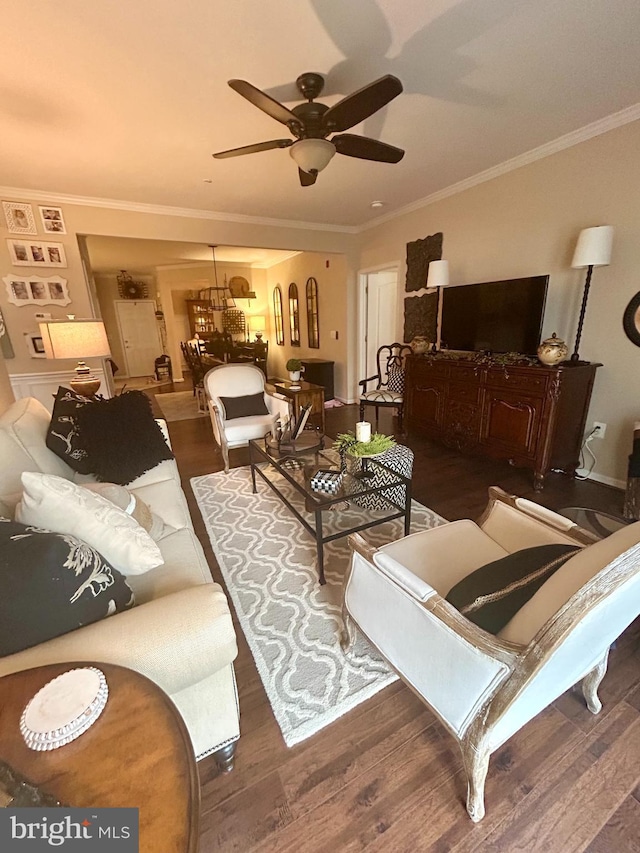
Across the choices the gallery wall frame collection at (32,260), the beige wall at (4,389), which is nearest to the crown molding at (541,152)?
the gallery wall frame collection at (32,260)

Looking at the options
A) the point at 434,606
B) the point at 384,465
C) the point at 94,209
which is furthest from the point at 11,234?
the point at 434,606

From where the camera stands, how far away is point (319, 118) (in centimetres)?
194

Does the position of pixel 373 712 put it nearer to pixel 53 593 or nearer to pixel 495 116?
pixel 53 593

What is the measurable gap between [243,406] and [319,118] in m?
2.24

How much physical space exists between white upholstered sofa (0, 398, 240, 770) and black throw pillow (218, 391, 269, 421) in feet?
6.53

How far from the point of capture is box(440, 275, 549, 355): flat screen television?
3016mm

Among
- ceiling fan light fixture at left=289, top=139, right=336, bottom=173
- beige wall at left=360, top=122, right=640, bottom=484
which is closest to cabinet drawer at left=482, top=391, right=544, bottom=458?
beige wall at left=360, top=122, right=640, bottom=484

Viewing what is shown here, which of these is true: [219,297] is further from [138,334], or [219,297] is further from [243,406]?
[243,406]

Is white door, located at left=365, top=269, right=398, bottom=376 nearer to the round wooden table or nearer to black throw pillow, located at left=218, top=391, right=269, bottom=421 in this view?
black throw pillow, located at left=218, top=391, right=269, bottom=421

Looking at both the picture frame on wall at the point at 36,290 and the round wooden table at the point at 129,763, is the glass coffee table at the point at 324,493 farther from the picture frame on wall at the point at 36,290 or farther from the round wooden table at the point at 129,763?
the picture frame on wall at the point at 36,290

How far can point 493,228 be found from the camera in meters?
3.45

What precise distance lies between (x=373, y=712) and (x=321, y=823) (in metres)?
0.35

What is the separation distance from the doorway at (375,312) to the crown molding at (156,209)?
2.85ft

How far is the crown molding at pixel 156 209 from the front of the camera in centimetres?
358
